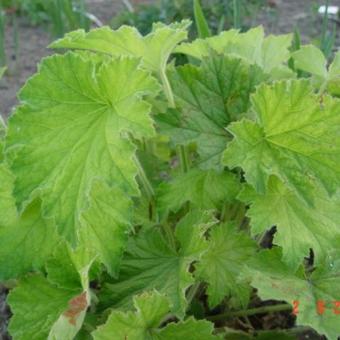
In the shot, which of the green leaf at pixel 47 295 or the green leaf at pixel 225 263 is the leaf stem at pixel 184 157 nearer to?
the green leaf at pixel 225 263

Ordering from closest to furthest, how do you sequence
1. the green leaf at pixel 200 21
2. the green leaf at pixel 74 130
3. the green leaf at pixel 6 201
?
1. the green leaf at pixel 74 130
2. the green leaf at pixel 6 201
3. the green leaf at pixel 200 21

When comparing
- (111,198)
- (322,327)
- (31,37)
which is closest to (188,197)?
(111,198)

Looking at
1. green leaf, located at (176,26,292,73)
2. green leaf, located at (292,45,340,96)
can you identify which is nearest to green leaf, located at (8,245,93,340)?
green leaf, located at (176,26,292,73)

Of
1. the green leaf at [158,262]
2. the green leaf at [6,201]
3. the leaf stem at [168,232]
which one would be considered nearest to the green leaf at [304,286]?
the green leaf at [158,262]

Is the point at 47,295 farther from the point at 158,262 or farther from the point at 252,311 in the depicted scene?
the point at 252,311

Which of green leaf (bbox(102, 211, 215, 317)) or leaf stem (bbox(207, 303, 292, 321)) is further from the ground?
green leaf (bbox(102, 211, 215, 317))

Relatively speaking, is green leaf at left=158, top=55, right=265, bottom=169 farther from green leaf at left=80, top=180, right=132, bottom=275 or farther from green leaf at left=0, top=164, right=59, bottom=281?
green leaf at left=0, top=164, right=59, bottom=281
